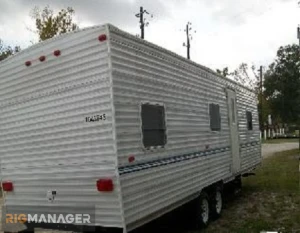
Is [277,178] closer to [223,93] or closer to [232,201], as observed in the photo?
[232,201]

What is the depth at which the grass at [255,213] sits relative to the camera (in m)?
8.54

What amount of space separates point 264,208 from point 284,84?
5196 cm

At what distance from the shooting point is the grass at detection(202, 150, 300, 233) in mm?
8664

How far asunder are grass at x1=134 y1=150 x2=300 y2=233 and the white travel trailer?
1.15 m

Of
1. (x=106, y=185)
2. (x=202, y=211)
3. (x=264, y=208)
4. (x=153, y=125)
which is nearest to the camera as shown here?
(x=106, y=185)

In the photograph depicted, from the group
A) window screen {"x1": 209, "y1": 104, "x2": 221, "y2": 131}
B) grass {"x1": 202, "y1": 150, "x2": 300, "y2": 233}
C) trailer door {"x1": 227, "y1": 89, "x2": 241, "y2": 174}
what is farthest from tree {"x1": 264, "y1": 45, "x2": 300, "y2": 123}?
window screen {"x1": 209, "y1": 104, "x2": 221, "y2": 131}

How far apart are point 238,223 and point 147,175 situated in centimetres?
359

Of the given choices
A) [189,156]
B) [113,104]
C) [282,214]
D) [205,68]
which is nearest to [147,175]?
[113,104]

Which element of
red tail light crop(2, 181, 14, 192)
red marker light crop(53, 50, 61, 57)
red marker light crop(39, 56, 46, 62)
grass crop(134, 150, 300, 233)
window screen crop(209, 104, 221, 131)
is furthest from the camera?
window screen crop(209, 104, 221, 131)

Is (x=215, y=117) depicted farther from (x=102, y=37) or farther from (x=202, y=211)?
(x=102, y=37)

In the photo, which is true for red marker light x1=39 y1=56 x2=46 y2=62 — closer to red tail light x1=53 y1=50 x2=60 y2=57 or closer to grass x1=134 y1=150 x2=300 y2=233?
red tail light x1=53 y1=50 x2=60 y2=57

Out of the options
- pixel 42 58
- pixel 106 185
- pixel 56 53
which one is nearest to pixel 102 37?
pixel 56 53

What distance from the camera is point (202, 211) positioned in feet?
28.6

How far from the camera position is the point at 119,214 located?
5.55m
